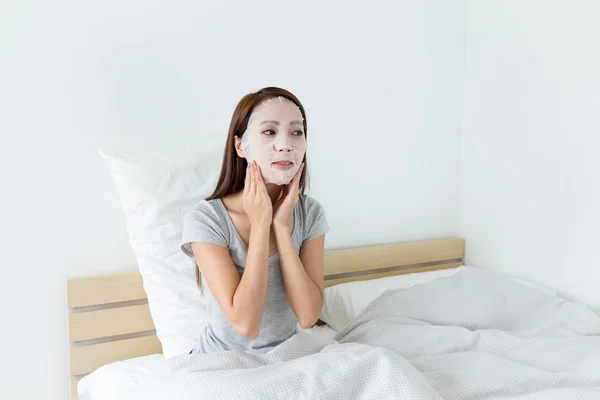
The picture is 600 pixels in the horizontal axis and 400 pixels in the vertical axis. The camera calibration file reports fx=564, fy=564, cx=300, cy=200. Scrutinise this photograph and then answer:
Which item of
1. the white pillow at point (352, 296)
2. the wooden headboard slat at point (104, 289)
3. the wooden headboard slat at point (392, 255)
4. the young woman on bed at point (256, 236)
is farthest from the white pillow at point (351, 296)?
the wooden headboard slat at point (104, 289)

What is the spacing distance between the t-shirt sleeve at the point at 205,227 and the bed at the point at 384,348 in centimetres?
29

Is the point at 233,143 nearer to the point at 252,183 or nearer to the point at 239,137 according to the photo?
the point at 239,137

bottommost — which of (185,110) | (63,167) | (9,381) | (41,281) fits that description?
(9,381)

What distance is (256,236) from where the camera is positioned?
139 cm

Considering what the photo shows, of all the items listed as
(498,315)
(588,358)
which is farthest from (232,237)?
(588,358)

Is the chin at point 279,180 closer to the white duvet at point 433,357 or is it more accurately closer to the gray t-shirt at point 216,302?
the gray t-shirt at point 216,302

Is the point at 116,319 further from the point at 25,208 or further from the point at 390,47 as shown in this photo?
the point at 390,47

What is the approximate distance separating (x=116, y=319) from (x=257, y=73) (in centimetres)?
95

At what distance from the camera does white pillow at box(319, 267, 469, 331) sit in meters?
1.91

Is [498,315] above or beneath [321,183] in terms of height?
beneath

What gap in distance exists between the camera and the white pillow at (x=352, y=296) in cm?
191

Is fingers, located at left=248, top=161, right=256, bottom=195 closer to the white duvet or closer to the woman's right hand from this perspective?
the woman's right hand

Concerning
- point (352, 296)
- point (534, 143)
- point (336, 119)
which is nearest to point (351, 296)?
point (352, 296)

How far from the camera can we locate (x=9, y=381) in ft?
5.72
